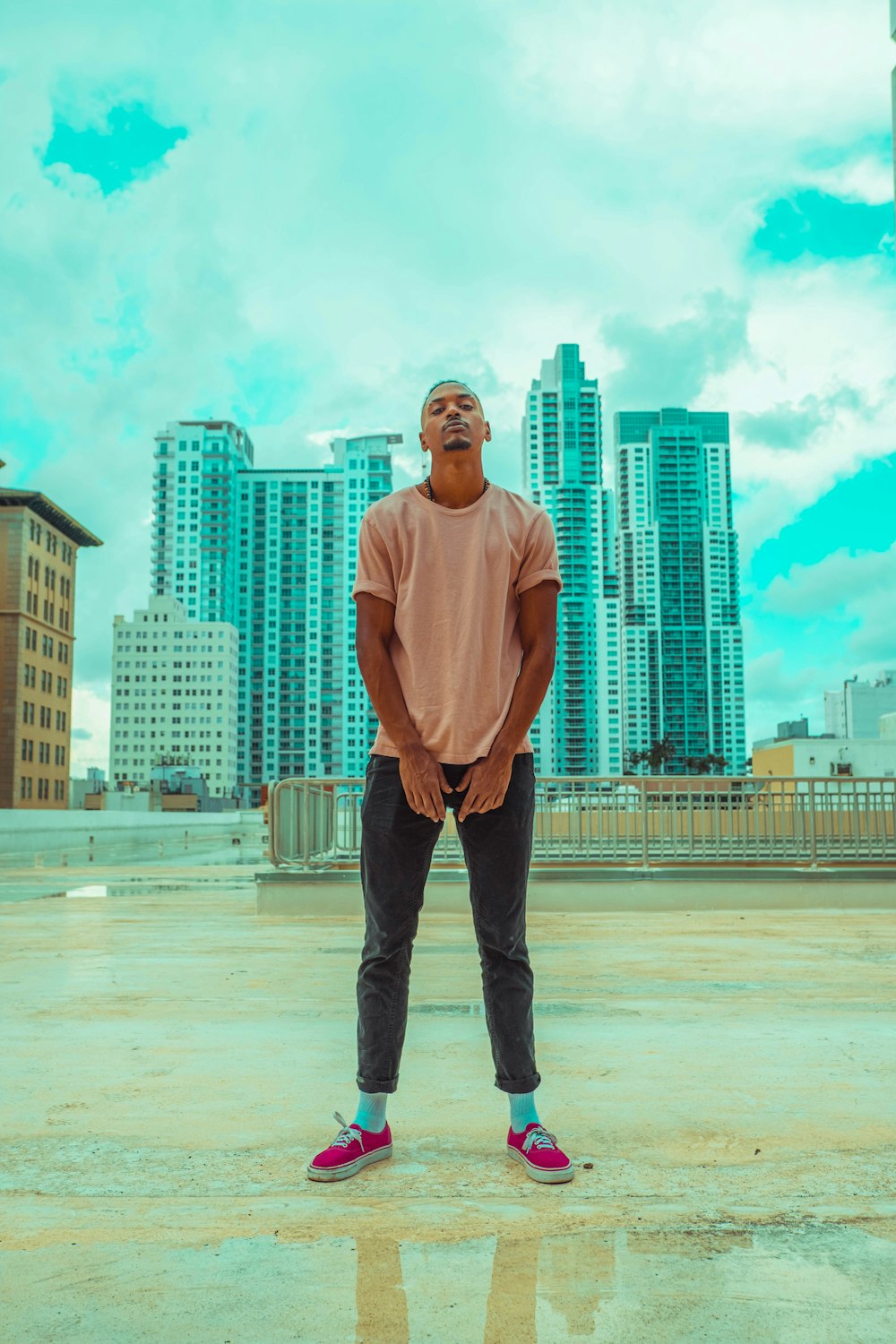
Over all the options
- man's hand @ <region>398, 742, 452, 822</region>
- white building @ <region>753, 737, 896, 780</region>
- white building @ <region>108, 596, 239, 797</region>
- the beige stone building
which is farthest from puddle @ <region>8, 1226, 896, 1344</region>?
white building @ <region>108, 596, 239, 797</region>

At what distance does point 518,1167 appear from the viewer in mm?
2717

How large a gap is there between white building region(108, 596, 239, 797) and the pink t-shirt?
14372 cm

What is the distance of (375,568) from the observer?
113 inches

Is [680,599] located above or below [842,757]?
above

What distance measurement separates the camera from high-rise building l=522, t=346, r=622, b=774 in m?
150

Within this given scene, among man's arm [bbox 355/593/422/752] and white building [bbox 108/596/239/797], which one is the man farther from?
white building [bbox 108/596/239/797]

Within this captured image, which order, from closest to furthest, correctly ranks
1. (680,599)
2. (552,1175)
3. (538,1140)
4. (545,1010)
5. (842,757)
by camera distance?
1. (552,1175)
2. (538,1140)
3. (545,1010)
4. (842,757)
5. (680,599)

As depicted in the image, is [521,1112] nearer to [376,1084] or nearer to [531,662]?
[376,1084]

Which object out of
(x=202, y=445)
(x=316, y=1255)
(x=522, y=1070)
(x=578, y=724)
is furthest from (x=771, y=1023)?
(x=202, y=445)

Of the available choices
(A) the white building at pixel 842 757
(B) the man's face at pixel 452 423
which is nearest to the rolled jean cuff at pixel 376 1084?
(B) the man's face at pixel 452 423

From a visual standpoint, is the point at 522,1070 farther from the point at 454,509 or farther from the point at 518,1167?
the point at 454,509

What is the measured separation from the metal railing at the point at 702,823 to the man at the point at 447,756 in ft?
29.4

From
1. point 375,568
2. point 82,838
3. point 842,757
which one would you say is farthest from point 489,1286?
point 842,757

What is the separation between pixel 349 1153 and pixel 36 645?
291 ft
